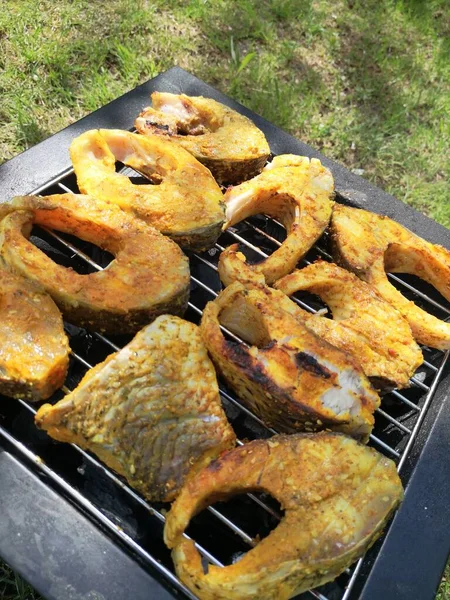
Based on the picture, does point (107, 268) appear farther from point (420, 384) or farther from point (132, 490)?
point (420, 384)

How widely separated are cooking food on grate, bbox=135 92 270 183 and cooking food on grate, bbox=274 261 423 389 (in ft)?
2.57

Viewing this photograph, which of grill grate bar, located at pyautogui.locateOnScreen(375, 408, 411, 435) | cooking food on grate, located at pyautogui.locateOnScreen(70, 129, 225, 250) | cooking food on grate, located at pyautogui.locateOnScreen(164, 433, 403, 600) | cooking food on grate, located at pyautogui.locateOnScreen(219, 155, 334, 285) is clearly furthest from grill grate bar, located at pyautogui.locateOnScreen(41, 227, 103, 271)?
grill grate bar, located at pyautogui.locateOnScreen(375, 408, 411, 435)

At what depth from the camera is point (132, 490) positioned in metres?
2.39

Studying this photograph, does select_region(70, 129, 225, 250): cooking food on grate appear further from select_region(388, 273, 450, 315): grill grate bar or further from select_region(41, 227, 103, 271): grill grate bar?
select_region(388, 273, 450, 315): grill grate bar

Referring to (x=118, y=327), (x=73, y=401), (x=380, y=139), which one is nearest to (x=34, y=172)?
(x=118, y=327)

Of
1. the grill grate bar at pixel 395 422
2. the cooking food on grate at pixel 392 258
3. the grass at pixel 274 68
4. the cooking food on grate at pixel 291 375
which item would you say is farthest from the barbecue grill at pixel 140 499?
the grass at pixel 274 68

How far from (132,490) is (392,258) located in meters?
1.80

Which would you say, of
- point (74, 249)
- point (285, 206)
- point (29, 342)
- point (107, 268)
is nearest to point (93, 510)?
point (29, 342)

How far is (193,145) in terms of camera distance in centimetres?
328

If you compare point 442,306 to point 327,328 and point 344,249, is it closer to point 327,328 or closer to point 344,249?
point 344,249

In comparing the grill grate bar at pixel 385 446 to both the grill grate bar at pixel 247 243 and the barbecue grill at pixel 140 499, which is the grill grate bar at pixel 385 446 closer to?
the barbecue grill at pixel 140 499

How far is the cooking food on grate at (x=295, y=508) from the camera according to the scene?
1.98 m

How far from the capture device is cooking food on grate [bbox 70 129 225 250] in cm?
294

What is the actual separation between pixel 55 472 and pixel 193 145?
1824 mm
